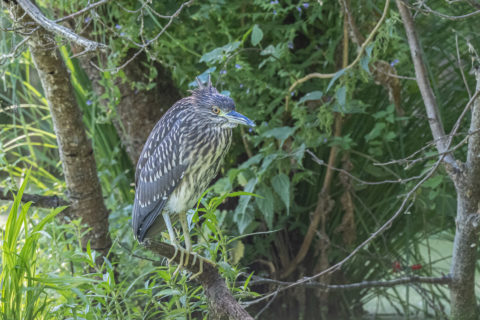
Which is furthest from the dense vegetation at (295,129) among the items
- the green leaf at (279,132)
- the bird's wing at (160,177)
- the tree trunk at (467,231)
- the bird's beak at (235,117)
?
the bird's beak at (235,117)

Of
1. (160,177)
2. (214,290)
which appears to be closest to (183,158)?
(160,177)

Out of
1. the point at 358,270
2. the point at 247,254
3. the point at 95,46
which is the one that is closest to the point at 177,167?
the point at 95,46

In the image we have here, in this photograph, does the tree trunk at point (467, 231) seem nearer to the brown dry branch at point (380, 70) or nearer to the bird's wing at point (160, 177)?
the brown dry branch at point (380, 70)

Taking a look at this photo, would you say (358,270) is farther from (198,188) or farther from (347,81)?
(198,188)

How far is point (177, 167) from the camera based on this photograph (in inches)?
70.4

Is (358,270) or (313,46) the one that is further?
(358,270)

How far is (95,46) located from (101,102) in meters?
1.64

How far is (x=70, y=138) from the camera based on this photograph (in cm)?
228

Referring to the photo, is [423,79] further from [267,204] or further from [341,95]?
[267,204]

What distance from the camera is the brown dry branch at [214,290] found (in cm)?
159

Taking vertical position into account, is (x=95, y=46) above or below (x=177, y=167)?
above

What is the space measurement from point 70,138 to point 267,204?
0.82m

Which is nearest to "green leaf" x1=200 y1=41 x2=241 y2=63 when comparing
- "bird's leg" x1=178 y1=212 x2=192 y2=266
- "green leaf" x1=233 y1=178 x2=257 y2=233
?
"green leaf" x1=233 y1=178 x2=257 y2=233

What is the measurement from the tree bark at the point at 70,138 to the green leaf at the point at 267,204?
63 centimetres
